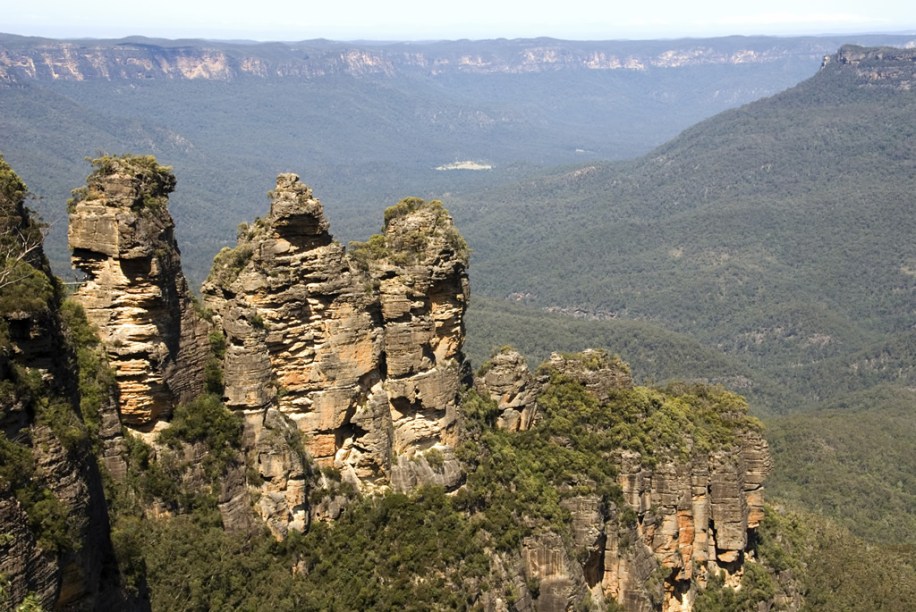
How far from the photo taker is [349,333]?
99.4 ft

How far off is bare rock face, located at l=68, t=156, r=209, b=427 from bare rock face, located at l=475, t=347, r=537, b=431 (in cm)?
1293

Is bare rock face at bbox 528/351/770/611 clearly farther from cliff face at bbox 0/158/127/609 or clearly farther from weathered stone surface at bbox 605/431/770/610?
cliff face at bbox 0/158/127/609

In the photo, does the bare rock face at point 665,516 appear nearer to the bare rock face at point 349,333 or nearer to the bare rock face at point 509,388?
the bare rock face at point 509,388

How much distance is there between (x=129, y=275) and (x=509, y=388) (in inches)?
611

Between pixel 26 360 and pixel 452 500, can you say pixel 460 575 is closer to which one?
pixel 452 500

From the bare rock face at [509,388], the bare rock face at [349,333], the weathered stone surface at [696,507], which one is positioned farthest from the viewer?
the weathered stone surface at [696,507]

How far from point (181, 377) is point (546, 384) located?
636 inches

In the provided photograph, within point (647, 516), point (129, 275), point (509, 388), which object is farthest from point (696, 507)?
point (129, 275)

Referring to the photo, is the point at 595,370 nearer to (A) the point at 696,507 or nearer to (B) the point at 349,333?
(A) the point at 696,507

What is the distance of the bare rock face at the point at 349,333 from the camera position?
2894cm

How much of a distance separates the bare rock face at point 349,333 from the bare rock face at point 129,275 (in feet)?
7.71

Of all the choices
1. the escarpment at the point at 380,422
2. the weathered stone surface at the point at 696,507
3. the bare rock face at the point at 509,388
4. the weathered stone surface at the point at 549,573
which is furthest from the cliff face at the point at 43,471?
the weathered stone surface at the point at 696,507

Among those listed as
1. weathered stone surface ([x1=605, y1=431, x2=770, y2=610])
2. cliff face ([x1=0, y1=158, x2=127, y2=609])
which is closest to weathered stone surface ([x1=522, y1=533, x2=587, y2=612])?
weathered stone surface ([x1=605, y1=431, x2=770, y2=610])

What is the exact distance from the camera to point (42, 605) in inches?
679
